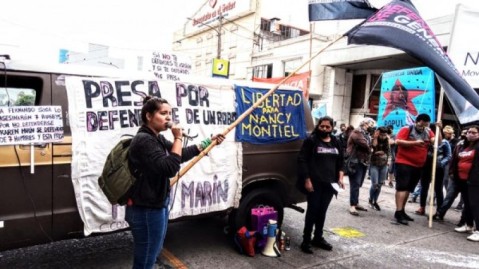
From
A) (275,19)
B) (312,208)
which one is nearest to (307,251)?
(312,208)

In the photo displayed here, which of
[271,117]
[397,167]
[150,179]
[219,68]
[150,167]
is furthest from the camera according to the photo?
[219,68]

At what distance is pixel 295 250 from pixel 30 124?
334 cm

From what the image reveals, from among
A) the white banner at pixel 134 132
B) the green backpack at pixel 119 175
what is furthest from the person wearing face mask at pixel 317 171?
the green backpack at pixel 119 175

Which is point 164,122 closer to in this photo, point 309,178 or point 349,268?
point 309,178

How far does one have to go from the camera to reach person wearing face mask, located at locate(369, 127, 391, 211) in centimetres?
698

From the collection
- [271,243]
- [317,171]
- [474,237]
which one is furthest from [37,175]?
[474,237]

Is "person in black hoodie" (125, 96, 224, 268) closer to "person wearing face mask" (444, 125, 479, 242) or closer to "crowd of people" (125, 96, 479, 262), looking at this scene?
"crowd of people" (125, 96, 479, 262)

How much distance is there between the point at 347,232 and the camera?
558 cm

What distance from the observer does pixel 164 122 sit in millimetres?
2543

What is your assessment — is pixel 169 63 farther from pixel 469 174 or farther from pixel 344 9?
pixel 469 174

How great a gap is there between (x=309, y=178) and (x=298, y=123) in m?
0.81

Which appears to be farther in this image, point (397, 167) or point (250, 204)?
point (397, 167)

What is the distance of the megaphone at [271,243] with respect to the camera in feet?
14.3

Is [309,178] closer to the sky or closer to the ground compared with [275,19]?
closer to the ground
